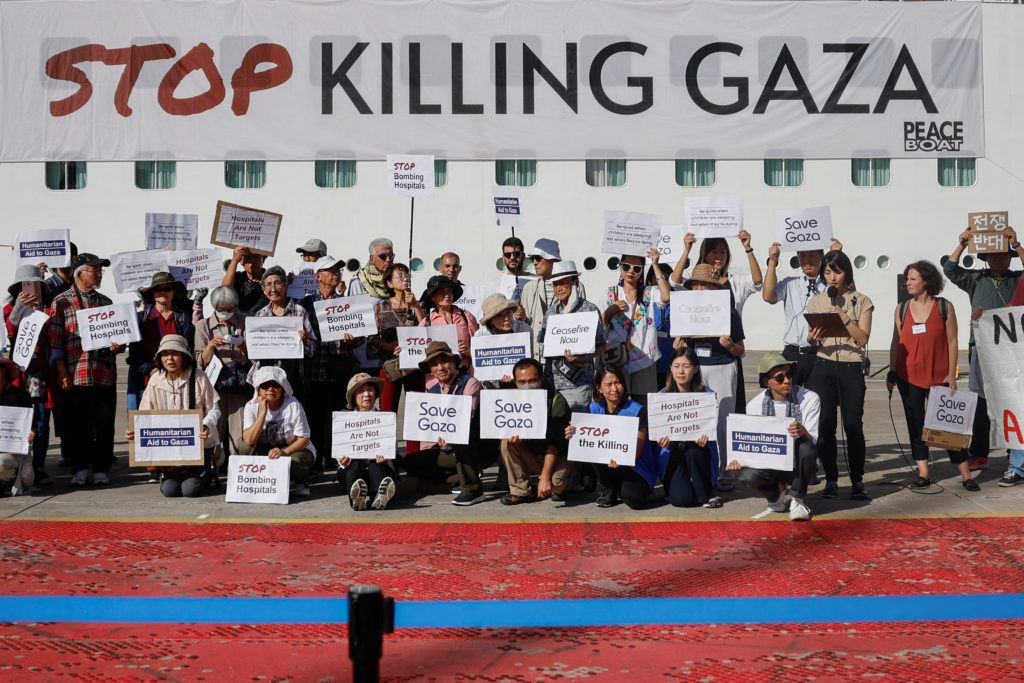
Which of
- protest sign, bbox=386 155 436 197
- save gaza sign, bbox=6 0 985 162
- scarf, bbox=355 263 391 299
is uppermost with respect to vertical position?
save gaza sign, bbox=6 0 985 162

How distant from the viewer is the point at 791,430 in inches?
289

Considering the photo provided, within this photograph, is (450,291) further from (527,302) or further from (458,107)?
(458,107)

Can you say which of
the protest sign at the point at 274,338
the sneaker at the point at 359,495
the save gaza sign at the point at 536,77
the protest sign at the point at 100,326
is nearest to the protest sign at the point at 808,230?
the save gaza sign at the point at 536,77

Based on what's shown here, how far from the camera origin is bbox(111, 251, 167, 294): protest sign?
8.84 metres

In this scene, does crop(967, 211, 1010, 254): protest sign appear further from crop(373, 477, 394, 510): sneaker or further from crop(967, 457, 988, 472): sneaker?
crop(373, 477, 394, 510): sneaker

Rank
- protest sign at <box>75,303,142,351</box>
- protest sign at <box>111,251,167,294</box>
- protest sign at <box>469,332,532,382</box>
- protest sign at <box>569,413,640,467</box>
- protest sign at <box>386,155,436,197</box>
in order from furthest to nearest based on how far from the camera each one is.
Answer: protest sign at <box>386,155,436,197</box> < protest sign at <box>111,251,167,294</box> < protest sign at <box>75,303,142,351</box> < protest sign at <box>469,332,532,382</box> < protest sign at <box>569,413,640,467</box>

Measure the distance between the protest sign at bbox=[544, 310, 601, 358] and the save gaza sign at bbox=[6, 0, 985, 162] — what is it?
164 centimetres

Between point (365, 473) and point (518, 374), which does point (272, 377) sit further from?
point (518, 374)

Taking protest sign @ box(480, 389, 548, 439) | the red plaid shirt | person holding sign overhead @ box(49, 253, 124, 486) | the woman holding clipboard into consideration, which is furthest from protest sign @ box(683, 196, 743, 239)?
the red plaid shirt

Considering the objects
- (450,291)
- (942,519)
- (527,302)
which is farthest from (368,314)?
(942,519)

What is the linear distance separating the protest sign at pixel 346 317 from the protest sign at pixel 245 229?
100cm

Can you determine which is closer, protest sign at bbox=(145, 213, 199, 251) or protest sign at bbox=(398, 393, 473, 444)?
protest sign at bbox=(398, 393, 473, 444)

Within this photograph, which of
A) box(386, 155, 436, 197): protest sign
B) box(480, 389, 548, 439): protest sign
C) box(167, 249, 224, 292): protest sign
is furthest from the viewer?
box(386, 155, 436, 197): protest sign

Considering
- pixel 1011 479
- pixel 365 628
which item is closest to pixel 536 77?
pixel 1011 479
